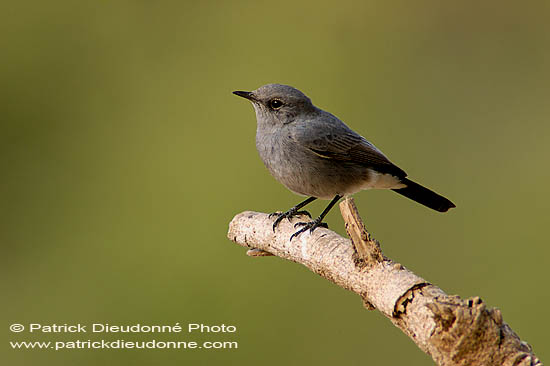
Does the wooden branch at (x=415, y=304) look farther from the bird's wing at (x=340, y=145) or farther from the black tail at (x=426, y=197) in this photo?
the black tail at (x=426, y=197)

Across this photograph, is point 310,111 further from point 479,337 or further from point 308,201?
point 479,337

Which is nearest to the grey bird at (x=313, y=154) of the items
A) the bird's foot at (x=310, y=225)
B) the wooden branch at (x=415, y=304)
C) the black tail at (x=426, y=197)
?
the black tail at (x=426, y=197)

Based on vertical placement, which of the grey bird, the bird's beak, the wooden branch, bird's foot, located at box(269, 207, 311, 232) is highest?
the bird's beak

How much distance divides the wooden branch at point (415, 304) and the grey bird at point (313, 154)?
565 mm

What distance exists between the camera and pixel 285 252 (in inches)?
113

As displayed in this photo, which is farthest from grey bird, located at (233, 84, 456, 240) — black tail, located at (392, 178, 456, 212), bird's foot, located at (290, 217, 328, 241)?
bird's foot, located at (290, 217, 328, 241)

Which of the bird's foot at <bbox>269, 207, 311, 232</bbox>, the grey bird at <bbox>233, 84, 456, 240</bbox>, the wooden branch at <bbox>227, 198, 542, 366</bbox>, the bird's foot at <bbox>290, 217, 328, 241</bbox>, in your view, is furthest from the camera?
the grey bird at <bbox>233, 84, 456, 240</bbox>

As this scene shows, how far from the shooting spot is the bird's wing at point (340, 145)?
130 inches

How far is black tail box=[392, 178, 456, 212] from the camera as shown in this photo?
139 inches

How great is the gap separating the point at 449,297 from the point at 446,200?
5.82 ft

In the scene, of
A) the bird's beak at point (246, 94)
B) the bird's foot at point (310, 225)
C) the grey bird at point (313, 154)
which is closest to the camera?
the bird's foot at point (310, 225)

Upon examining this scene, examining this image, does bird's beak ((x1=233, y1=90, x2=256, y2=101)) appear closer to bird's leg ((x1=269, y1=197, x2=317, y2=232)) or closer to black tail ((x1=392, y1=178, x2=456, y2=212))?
bird's leg ((x1=269, y1=197, x2=317, y2=232))

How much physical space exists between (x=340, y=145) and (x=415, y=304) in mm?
1577

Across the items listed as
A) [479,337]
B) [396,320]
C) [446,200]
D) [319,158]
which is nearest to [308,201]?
[319,158]
